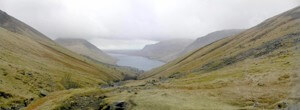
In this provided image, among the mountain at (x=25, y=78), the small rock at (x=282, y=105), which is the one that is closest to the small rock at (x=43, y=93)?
the mountain at (x=25, y=78)

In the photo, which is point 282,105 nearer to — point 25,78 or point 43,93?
point 43,93

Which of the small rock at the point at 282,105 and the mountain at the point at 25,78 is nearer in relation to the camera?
the small rock at the point at 282,105

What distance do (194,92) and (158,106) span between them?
43.8ft

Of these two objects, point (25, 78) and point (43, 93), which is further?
point (25, 78)

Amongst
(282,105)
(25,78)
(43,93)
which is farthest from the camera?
(25,78)

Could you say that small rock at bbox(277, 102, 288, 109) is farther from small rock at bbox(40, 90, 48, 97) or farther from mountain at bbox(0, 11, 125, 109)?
small rock at bbox(40, 90, 48, 97)

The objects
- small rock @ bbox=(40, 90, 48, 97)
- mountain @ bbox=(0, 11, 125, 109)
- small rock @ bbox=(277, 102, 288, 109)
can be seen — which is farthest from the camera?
small rock @ bbox=(40, 90, 48, 97)

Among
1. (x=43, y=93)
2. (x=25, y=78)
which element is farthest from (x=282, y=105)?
(x=25, y=78)

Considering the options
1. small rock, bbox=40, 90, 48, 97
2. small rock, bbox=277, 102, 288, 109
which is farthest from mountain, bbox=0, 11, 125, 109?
small rock, bbox=277, 102, 288, 109

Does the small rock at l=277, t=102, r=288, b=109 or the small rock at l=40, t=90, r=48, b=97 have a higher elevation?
the small rock at l=277, t=102, r=288, b=109

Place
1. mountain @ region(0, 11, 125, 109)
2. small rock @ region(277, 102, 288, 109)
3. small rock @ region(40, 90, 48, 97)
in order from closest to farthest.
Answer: small rock @ region(277, 102, 288, 109) < mountain @ region(0, 11, 125, 109) < small rock @ region(40, 90, 48, 97)

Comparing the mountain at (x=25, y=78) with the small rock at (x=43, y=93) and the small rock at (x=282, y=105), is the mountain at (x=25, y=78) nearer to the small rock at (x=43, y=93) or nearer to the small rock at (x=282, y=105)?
the small rock at (x=43, y=93)

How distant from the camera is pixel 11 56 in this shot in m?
144

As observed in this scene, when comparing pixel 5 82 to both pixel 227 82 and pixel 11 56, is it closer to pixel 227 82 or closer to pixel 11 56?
pixel 11 56
